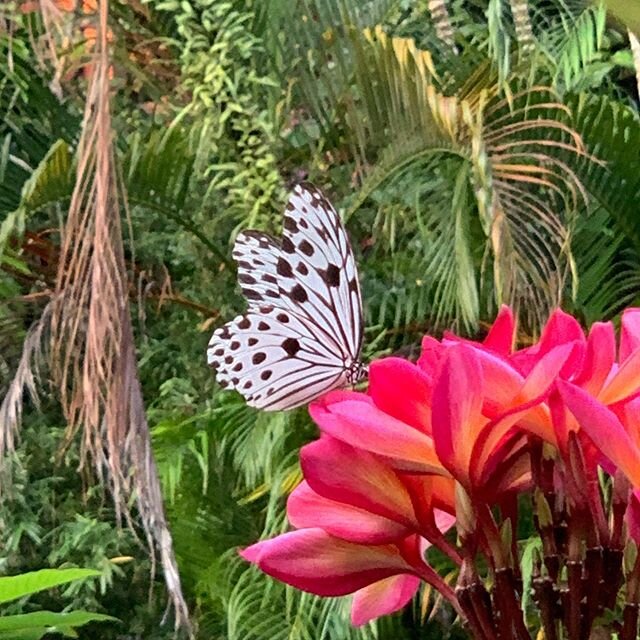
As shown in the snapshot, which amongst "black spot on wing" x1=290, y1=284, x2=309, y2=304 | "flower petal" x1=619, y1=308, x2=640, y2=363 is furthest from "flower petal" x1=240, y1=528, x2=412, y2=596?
"black spot on wing" x1=290, y1=284, x2=309, y2=304

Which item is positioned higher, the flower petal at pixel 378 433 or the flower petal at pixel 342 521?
the flower petal at pixel 378 433

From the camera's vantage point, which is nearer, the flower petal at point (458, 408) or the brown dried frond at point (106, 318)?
the flower petal at point (458, 408)

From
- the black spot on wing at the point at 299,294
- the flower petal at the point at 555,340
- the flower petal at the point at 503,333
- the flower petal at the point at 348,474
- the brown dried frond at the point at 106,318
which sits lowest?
the brown dried frond at the point at 106,318

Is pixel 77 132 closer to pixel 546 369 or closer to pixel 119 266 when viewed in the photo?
pixel 119 266

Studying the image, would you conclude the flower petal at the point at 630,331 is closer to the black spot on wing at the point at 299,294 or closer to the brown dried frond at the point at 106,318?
the black spot on wing at the point at 299,294

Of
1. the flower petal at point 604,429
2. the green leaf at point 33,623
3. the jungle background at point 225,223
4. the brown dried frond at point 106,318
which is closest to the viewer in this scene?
the flower petal at point 604,429

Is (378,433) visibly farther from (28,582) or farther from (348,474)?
(28,582)

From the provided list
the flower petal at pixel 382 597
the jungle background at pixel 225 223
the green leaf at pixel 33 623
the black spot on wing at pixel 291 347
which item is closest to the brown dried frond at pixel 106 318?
the jungle background at pixel 225 223
